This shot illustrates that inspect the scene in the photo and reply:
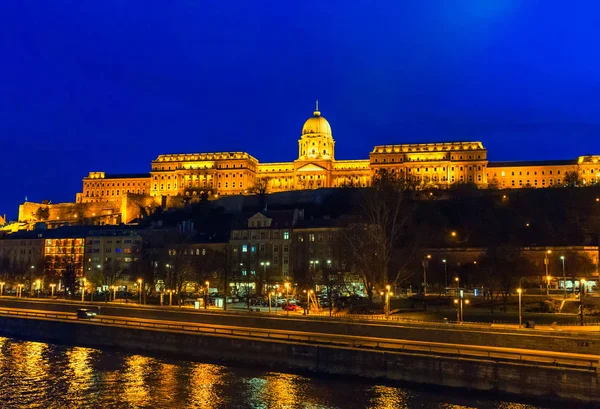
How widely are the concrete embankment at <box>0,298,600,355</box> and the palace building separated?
337 feet

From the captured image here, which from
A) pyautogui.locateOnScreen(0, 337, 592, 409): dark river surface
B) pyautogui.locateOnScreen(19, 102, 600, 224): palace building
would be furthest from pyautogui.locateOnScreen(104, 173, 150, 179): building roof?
pyautogui.locateOnScreen(0, 337, 592, 409): dark river surface

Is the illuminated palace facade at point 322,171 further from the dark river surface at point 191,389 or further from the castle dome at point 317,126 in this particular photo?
the dark river surface at point 191,389

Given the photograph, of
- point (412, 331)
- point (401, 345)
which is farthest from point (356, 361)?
point (412, 331)

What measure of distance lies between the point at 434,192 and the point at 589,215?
3918 cm

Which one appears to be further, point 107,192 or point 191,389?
point 107,192

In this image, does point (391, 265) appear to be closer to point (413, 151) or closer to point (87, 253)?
point (87, 253)

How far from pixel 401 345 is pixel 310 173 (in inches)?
5137

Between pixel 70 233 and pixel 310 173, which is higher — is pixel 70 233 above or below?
below

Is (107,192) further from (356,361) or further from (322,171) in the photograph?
(356,361)

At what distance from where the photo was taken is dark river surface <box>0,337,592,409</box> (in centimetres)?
2584

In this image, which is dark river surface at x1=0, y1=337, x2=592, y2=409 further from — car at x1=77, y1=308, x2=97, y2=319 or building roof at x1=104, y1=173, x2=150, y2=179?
building roof at x1=104, y1=173, x2=150, y2=179

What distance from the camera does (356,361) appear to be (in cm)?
2939

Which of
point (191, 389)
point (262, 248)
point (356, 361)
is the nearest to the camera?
point (191, 389)

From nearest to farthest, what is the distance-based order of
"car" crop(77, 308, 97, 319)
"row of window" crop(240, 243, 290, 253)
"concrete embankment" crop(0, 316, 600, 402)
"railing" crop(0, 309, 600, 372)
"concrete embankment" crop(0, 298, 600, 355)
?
"concrete embankment" crop(0, 316, 600, 402), "railing" crop(0, 309, 600, 372), "concrete embankment" crop(0, 298, 600, 355), "car" crop(77, 308, 97, 319), "row of window" crop(240, 243, 290, 253)
